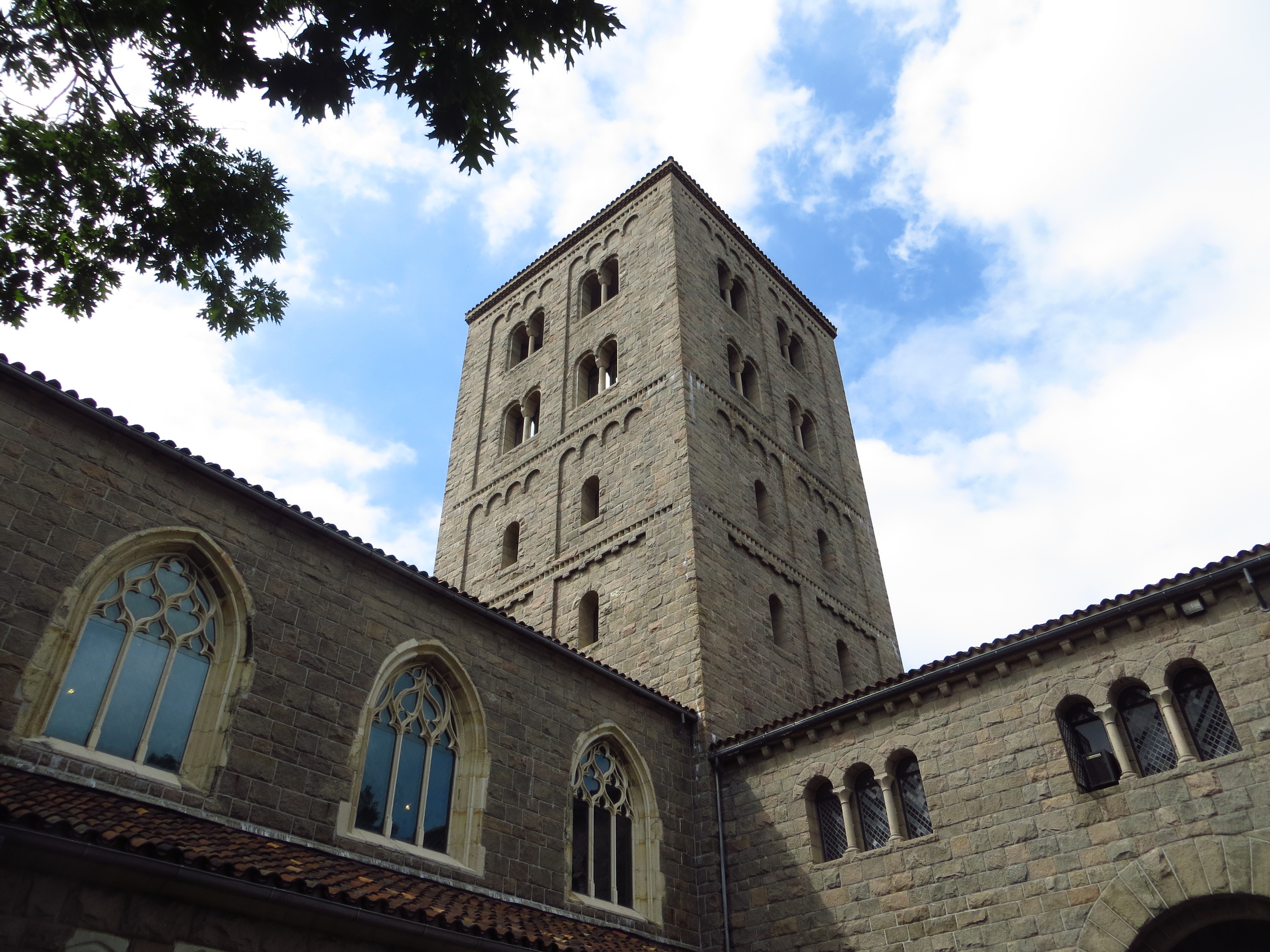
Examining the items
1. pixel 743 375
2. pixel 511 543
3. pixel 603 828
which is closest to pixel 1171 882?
pixel 603 828

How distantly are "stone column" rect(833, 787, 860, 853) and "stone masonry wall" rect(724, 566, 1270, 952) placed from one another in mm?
144

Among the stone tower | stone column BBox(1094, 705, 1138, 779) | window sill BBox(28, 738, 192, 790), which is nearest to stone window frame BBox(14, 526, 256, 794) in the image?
window sill BBox(28, 738, 192, 790)

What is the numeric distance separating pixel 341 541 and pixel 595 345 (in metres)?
14.1

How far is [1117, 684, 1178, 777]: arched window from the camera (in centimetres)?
1092

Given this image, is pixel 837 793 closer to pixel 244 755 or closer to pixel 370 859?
pixel 370 859

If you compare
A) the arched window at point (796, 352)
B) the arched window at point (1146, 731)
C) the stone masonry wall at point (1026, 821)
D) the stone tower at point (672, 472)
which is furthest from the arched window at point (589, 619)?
the arched window at point (796, 352)

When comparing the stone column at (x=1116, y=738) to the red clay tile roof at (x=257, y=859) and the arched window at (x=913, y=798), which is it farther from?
the red clay tile roof at (x=257, y=859)

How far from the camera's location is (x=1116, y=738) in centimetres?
1126

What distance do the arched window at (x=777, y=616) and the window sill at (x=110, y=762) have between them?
1270 cm

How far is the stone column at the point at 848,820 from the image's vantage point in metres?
13.0

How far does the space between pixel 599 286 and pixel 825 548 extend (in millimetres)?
10303

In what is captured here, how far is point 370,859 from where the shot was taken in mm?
10609

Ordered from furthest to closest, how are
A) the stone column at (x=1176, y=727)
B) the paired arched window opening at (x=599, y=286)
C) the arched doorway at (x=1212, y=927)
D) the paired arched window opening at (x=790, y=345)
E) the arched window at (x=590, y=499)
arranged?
the paired arched window opening at (x=790, y=345), the paired arched window opening at (x=599, y=286), the arched window at (x=590, y=499), the stone column at (x=1176, y=727), the arched doorway at (x=1212, y=927)

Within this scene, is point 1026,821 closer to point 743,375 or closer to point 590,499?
point 590,499
